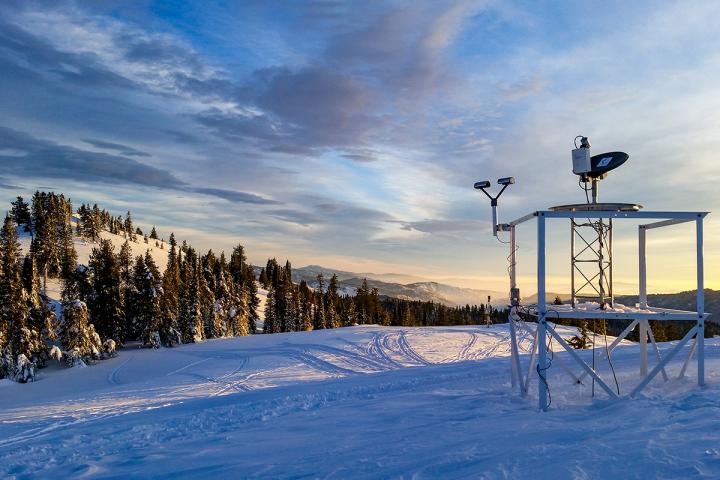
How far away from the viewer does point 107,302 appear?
4941cm

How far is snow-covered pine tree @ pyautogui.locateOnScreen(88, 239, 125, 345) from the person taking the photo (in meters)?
49.1

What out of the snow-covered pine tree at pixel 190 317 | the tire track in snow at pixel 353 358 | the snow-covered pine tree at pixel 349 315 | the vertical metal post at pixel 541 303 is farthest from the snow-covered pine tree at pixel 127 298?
the vertical metal post at pixel 541 303

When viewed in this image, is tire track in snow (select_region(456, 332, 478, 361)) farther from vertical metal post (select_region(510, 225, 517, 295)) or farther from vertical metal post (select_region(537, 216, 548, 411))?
vertical metal post (select_region(537, 216, 548, 411))

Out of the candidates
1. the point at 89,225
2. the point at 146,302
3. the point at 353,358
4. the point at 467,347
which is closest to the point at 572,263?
the point at 353,358

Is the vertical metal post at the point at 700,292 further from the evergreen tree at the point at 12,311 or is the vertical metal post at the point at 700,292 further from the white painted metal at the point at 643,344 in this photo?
the evergreen tree at the point at 12,311

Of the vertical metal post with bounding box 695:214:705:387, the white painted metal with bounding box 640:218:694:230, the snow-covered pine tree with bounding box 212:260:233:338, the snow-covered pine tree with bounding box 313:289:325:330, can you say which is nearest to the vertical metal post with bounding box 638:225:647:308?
the white painted metal with bounding box 640:218:694:230

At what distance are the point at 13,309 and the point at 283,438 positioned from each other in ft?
122

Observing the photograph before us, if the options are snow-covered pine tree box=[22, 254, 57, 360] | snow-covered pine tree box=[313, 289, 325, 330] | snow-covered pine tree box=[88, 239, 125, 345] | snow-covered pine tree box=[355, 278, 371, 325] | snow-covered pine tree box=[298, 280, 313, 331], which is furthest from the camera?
snow-covered pine tree box=[355, 278, 371, 325]

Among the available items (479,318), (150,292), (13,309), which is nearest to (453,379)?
(13,309)

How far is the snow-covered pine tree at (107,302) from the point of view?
49.1 m

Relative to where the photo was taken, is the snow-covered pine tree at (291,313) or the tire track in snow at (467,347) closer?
the tire track in snow at (467,347)

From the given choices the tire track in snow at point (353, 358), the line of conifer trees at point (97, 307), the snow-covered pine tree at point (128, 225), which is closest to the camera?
the tire track in snow at point (353, 358)

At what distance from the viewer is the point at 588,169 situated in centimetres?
1115

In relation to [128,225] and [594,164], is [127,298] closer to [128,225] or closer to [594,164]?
[594,164]
